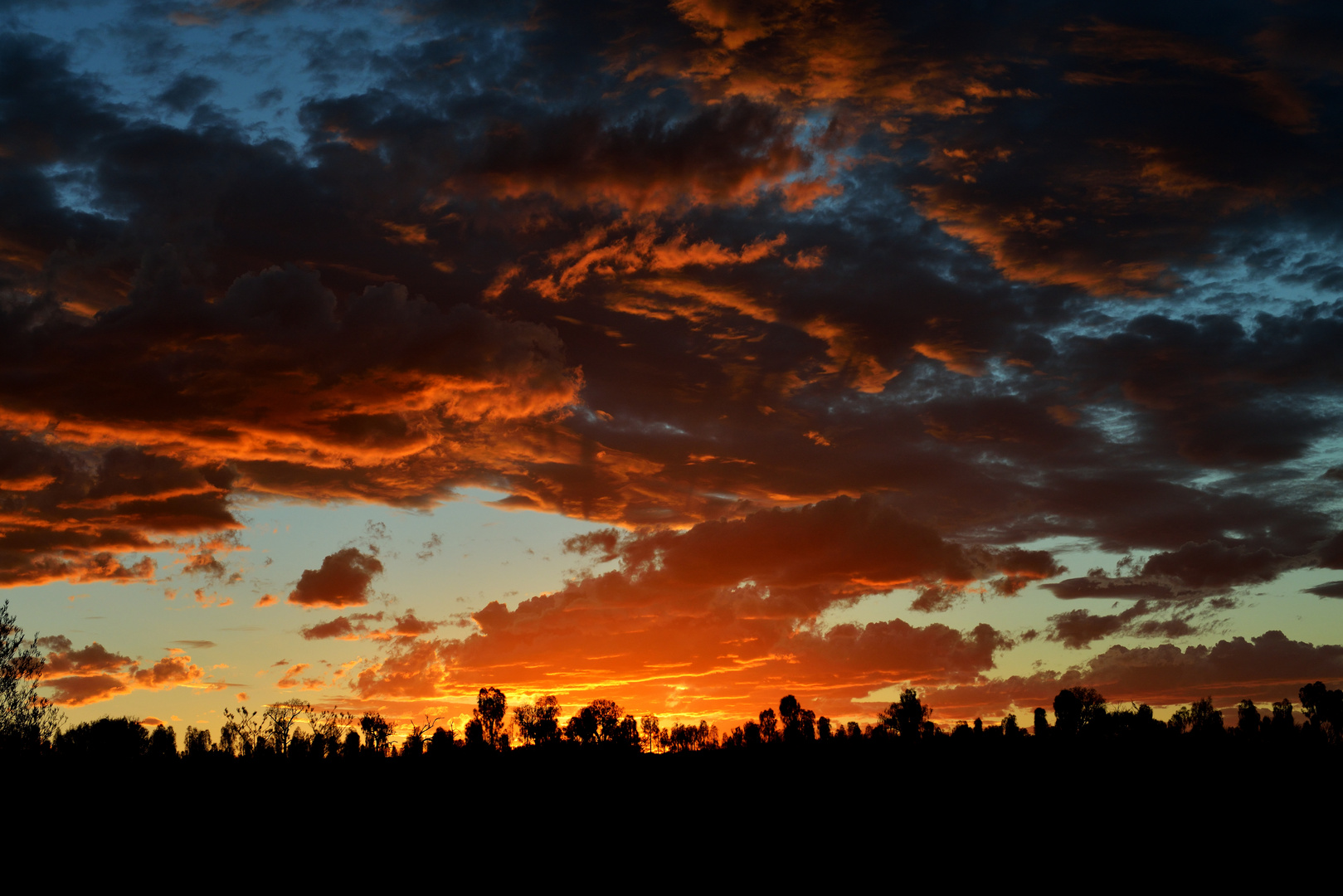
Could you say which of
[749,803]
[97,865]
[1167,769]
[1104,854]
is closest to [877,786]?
[749,803]

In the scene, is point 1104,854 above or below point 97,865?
below

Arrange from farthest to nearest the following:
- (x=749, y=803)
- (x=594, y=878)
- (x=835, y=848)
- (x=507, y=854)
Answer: (x=749, y=803)
(x=835, y=848)
(x=507, y=854)
(x=594, y=878)

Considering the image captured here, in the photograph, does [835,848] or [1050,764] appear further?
[1050,764]

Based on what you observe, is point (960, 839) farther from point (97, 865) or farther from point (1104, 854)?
point (97, 865)

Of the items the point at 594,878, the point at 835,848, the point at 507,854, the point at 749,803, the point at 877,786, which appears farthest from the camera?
the point at 877,786

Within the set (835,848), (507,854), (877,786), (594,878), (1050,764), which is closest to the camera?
(594,878)

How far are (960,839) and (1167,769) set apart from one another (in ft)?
210

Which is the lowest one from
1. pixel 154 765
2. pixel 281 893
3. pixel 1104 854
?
pixel 1104 854

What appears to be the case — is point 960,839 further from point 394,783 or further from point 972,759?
point 394,783

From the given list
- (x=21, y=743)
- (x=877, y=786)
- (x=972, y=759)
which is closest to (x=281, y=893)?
(x=21, y=743)

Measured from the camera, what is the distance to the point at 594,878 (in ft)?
360

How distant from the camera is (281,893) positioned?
10056 centimetres

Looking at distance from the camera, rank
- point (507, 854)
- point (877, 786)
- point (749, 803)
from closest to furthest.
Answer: point (507, 854) < point (749, 803) < point (877, 786)

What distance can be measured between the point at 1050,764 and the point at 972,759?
15.1 m
